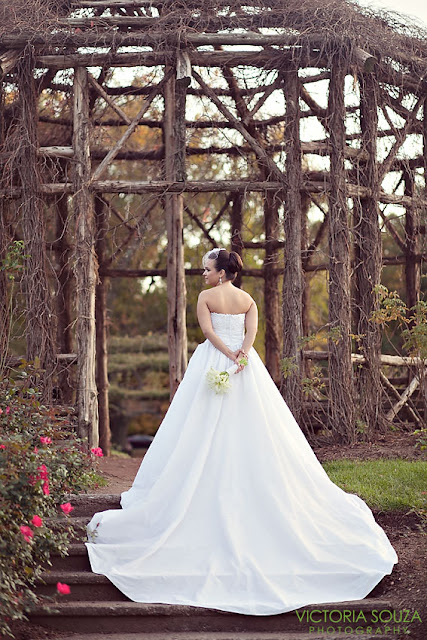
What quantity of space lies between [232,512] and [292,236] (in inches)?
197

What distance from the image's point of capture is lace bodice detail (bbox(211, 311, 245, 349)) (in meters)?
6.55

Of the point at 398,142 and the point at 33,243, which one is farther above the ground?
the point at 398,142

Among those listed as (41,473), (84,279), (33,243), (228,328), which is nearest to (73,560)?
(41,473)

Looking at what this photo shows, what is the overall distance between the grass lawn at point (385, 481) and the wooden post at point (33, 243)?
3.38 meters

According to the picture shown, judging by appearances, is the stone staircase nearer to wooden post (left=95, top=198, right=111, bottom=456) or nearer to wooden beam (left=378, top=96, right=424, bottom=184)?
wooden beam (left=378, top=96, right=424, bottom=184)

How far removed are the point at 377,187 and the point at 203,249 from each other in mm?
6776

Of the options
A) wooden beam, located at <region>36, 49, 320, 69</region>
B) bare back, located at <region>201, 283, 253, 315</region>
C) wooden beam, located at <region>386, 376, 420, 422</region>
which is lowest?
wooden beam, located at <region>386, 376, 420, 422</region>

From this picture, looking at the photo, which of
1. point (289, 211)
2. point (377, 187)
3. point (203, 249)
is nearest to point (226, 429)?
point (289, 211)

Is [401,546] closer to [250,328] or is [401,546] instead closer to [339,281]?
[250,328]

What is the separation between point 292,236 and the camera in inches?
399

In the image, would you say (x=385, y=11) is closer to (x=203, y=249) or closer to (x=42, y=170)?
(x=42, y=170)

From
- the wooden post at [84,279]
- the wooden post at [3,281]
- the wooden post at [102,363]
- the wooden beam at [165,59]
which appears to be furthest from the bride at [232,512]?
the wooden post at [102,363]

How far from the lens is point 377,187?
34.8 ft

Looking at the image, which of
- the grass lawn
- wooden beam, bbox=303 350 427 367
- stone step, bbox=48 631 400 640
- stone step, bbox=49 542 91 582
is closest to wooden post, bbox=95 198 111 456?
wooden beam, bbox=303 350 427 367
